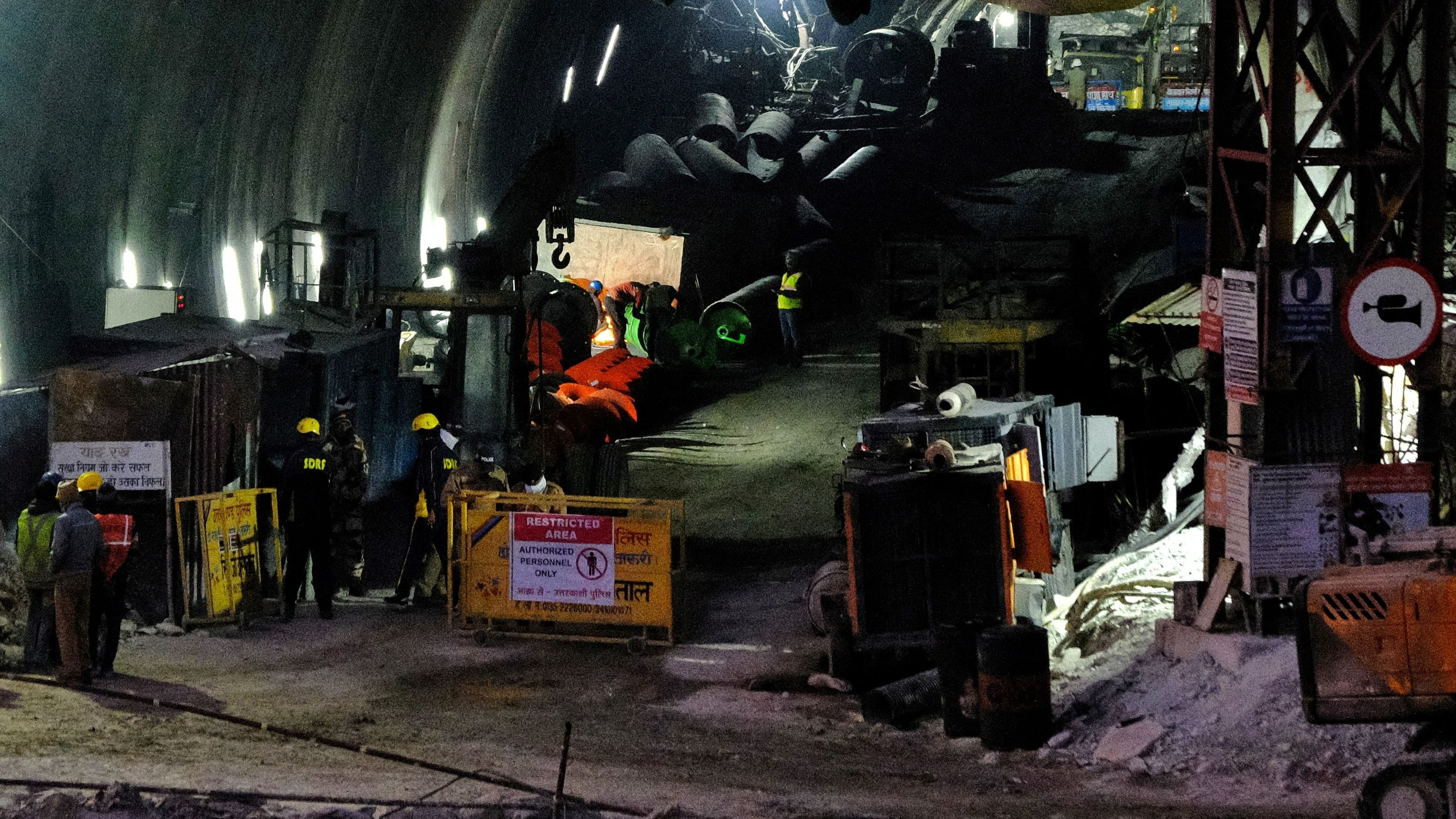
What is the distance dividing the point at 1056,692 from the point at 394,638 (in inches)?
242

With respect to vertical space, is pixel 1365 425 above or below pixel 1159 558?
above

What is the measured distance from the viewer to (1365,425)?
12.0 meters

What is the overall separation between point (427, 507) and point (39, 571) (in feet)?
15.5

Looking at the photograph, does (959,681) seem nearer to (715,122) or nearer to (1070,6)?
(1070,6)

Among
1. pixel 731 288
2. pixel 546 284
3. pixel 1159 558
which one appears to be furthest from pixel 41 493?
pixel 731 288

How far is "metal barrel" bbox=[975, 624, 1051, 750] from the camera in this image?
10742 mm

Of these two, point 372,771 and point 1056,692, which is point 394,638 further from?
point 1056,692

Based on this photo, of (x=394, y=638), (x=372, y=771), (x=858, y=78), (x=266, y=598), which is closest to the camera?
(x=372, y=771)

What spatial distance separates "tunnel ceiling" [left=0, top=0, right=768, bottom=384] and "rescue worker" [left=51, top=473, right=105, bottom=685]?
461 centimetres

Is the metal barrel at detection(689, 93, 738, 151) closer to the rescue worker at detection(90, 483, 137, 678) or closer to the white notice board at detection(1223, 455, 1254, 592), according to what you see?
the rescue worker at detection(90, 483, 137, 678)

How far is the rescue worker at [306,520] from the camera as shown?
49.1 ft

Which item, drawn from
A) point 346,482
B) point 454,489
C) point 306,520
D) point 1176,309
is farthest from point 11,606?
point 1176,309

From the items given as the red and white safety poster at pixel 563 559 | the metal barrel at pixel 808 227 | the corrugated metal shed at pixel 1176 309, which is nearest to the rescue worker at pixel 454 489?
the red and white safety poster at pixel 563 559

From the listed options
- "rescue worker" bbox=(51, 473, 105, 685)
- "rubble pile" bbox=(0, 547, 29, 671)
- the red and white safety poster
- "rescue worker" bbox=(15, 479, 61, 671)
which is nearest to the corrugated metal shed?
the red and white safety poster
